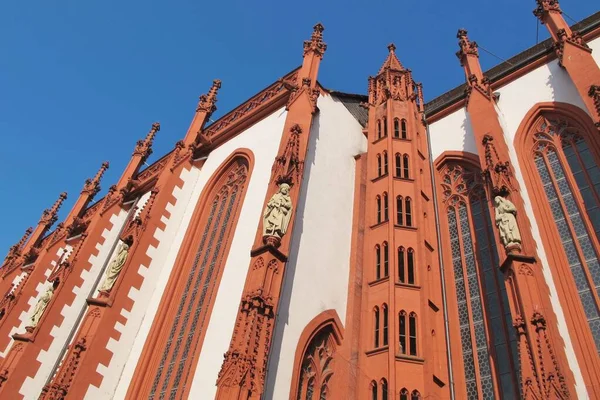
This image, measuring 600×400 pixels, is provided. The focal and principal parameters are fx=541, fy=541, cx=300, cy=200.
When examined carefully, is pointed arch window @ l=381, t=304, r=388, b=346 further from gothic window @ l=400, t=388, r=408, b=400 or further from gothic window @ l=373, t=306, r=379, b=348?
gothic window @ l=400, t=388, r=408, b=400

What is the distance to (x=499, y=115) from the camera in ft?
47.8

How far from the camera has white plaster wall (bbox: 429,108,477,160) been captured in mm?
15459

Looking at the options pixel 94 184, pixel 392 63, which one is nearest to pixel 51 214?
pixel 94 184

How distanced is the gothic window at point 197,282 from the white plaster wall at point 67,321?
3.02 m

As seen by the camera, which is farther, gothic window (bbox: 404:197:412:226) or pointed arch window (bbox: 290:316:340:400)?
gothic window (bbox: 404:197:412:226)

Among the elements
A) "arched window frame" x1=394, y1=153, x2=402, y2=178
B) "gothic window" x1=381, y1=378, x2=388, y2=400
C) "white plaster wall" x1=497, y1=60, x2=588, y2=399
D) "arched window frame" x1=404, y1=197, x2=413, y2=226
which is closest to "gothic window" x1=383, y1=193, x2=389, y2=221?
"arched window frame" x1=404, y1=197, x2=413, y2=226

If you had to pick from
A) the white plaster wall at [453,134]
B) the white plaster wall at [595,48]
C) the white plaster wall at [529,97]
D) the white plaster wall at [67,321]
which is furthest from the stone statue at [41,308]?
the white plaster wall at [595,48]

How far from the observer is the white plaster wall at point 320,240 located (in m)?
9.63

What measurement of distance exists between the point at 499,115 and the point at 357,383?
8.35 m

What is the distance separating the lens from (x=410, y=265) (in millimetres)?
12148

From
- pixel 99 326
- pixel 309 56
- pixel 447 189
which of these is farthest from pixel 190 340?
pixel 309 56

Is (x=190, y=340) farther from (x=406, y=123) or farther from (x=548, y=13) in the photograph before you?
(x=548, y=13)

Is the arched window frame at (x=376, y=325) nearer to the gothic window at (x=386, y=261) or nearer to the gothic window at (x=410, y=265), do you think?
the gothic window at (x=386, y=261)

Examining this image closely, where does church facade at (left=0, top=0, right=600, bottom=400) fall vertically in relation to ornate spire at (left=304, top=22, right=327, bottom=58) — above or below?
below
